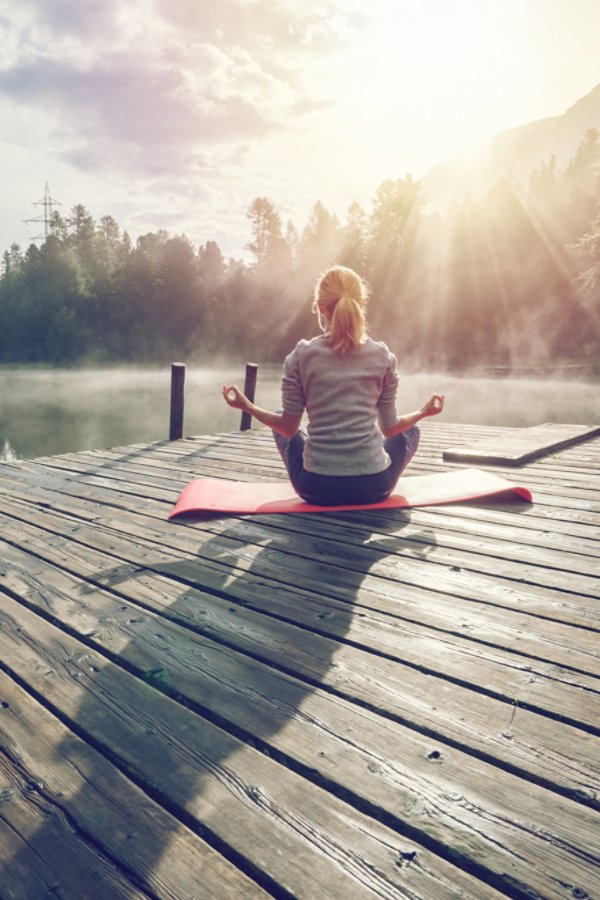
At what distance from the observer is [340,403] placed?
140 inches

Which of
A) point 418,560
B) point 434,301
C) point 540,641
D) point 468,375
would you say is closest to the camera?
point 540,641

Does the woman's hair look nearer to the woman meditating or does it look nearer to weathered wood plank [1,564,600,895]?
the woman meditating

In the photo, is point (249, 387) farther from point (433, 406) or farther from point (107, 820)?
point (107, 820)

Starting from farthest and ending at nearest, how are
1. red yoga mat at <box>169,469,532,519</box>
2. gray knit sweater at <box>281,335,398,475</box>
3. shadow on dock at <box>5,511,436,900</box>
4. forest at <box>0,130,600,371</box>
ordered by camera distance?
forest at <box>0,130,600,371</box>, red yoga mat at <box>169,469,532,519</box>, gray knit sweater at <box>281,335,398,475</box>, shadow on dock at <box>5,511,436,900</box>

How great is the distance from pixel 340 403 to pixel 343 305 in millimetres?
541

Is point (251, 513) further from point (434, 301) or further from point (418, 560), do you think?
point (434, 301)

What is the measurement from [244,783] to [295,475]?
2.59 m

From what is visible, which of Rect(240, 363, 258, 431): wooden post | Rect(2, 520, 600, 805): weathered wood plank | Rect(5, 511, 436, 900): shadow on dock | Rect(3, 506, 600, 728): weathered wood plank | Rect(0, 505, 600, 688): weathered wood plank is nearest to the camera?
Rect(5, 511, 436, 900): shadow on dock

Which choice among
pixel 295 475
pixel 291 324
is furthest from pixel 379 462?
pixel 291 324

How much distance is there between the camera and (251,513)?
13.3ft

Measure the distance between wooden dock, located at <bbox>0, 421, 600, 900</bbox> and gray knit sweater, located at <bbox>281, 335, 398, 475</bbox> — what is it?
483 millimetres

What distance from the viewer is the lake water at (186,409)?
58.8 feet

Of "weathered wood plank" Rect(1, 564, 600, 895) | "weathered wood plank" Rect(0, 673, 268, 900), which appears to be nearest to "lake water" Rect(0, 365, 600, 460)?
"weathered wood plank" Rect(1, 564, 600, 895)

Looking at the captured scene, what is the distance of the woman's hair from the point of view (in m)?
3.33
